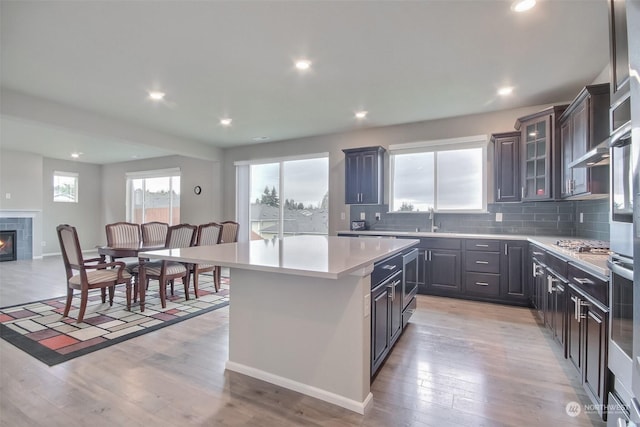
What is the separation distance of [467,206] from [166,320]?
4.24 meters

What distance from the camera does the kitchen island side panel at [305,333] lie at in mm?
1791

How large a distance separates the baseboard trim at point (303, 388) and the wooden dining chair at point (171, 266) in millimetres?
1933

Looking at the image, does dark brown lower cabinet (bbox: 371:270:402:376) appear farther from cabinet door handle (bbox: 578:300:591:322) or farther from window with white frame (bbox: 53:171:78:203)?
window with white frame (bbox: 53:171:78:203)

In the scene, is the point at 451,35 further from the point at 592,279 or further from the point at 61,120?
the point at 61,120

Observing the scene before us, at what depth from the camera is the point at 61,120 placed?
13.4ft

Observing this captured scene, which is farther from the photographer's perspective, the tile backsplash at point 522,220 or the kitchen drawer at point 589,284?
the tile backsplash at point 522,220

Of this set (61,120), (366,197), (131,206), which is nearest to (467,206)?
(366,197)

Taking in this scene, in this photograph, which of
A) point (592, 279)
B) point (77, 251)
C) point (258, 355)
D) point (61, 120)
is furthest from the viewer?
point (61, 120)

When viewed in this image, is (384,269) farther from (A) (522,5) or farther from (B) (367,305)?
(A) (522,5)

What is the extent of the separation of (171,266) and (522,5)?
4.30 m

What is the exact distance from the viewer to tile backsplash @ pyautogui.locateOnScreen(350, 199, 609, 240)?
3428mm

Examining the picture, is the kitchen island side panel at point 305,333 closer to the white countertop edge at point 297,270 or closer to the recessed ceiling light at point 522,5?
the white countertop edge at point 297,270

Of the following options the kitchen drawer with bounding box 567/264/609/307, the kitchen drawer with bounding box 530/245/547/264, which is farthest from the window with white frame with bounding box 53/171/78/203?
the kitchen drawer with bounding box 567/264/609/307

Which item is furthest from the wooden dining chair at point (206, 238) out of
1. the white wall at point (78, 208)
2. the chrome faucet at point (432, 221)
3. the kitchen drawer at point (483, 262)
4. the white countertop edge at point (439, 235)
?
the white wall at point (78, 208)
